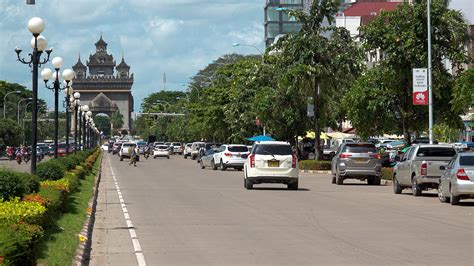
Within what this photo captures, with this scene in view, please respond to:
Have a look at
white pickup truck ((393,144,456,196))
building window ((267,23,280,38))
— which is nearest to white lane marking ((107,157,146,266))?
white pickup truck ((393,144,456,196))

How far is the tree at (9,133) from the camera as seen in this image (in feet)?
350

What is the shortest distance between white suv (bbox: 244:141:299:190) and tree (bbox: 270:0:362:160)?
65.4 ft

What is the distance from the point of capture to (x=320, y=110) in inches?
2343

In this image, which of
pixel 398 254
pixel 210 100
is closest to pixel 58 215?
pixel 398 254

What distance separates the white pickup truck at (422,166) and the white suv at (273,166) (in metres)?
3.95

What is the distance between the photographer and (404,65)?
1823 inches

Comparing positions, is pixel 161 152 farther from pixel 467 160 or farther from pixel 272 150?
pixel 467 160

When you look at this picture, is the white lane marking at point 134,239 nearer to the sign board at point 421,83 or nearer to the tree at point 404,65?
the sign board at point 421,83

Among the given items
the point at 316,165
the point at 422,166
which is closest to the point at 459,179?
the point at 422,166

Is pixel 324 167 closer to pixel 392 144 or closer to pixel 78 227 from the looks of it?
pixel 392 144

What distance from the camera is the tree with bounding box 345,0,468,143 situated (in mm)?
45594

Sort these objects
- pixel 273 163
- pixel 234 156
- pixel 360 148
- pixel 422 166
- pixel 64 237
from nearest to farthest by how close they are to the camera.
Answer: pixel 64 237
pixel 422 166
pixel 273 163
pixel 360 148
pixel 234 156

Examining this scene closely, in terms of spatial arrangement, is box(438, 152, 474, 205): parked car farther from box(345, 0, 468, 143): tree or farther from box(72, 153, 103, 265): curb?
box(345, 0, 468, 143): tree

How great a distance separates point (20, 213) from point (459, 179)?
16.0m
